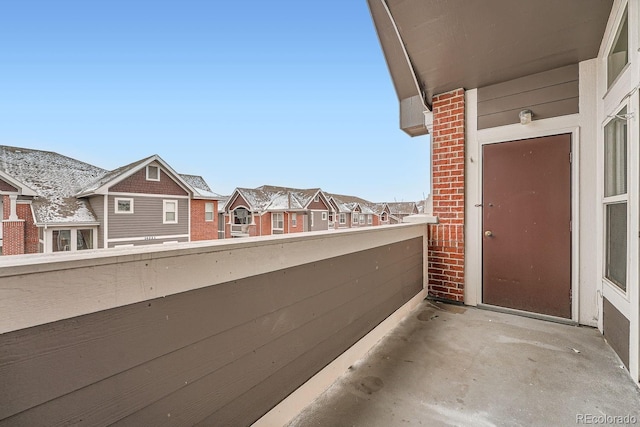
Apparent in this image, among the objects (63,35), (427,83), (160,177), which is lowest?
(160,177)

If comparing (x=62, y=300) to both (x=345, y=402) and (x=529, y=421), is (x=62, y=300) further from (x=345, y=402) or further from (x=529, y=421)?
(x=529, y=421)

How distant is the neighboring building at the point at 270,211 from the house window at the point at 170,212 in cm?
604

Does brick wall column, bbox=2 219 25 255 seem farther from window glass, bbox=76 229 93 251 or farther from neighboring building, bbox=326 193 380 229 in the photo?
neighboring building, bbox=326 193 380 229

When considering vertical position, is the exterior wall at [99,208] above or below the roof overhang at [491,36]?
below

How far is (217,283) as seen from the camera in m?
1.07

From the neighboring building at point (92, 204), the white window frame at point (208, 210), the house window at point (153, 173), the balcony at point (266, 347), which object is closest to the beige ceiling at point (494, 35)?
the balcony at point (266, 347)

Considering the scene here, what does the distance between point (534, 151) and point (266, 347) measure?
315cm

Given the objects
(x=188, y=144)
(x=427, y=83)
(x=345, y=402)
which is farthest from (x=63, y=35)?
(x=345, y=402)

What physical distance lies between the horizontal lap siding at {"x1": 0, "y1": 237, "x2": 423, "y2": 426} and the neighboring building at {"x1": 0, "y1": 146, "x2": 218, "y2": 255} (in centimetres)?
72

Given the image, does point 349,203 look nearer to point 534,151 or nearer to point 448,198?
point 448,198

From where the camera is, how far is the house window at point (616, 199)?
205cm

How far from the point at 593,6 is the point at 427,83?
140 centimetres

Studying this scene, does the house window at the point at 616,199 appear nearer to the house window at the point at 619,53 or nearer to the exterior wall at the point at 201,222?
the house window at the point at 619,53

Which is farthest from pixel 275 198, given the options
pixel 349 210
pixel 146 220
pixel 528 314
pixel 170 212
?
pixel 528 314
